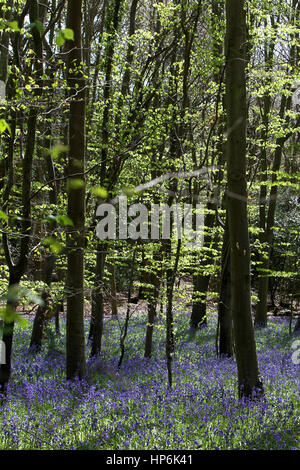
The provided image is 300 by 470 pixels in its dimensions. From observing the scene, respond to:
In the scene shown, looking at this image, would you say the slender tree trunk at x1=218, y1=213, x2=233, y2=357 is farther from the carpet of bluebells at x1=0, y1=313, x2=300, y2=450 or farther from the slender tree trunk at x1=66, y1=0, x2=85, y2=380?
the slender tree trunk at x1=66, y1=0, x2=85, y2=380

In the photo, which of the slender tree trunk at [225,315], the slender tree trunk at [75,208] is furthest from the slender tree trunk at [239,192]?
the slender tree trunk at [225,315]

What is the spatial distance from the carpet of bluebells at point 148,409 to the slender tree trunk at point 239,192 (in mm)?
501

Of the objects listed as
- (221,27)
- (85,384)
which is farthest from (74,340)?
(221,27)

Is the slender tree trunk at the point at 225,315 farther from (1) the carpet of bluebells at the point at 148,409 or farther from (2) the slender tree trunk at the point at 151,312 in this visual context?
(2) the slender tree trunk at the point at 151,312

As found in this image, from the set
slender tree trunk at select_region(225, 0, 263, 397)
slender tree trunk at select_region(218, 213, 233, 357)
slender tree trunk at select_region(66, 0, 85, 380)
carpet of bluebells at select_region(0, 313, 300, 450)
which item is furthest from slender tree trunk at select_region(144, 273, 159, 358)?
slender tree trunk at select_region(225, 0, 263, 397)

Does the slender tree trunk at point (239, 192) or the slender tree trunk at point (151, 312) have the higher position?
the slender tree trunk at point (239, 192)

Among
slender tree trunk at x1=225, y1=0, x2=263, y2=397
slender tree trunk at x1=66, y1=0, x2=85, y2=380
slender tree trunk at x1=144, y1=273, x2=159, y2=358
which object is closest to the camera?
slender tree trunk at x1=225, y1=0, x2=263, y2=397

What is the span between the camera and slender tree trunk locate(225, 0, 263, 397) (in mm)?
5289

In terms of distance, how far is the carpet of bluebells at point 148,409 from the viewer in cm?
423

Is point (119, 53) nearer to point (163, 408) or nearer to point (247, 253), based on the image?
point (247, 253)

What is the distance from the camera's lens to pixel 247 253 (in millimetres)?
5445

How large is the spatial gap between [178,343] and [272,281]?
977cm

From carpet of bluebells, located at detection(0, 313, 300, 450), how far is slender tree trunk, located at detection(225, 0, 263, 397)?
50cm

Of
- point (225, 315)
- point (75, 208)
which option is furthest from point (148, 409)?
point (225, 315)
